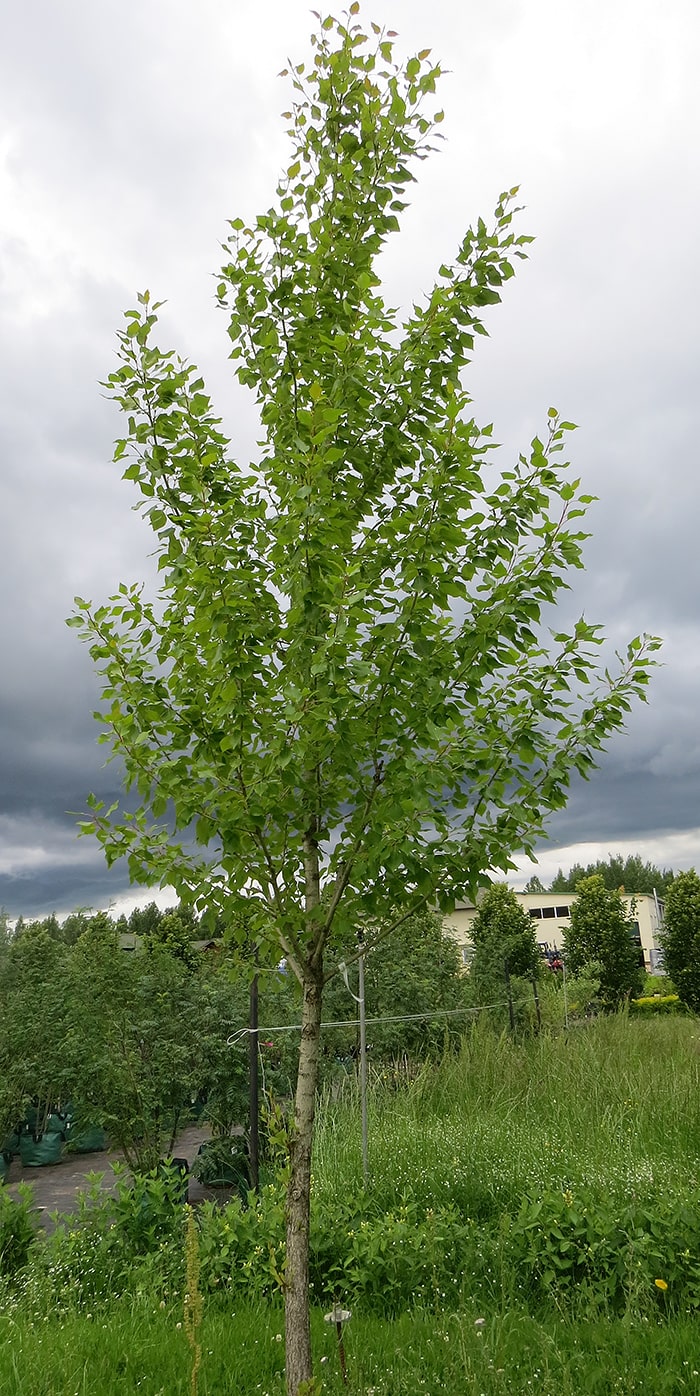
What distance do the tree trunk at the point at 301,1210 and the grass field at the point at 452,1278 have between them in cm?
55

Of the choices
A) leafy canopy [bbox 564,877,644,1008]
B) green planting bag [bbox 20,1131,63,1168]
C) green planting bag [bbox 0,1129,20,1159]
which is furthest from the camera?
leafy canopy [bbox 564,877,644,1008]

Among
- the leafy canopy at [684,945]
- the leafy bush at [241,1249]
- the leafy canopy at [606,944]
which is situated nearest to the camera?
the leafy bush at [241,1249]

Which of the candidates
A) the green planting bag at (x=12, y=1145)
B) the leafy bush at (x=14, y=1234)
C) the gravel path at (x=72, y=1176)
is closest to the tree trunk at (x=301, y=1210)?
the leafy bush at (x=14, y=1234)

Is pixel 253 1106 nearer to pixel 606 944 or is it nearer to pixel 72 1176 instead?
pixel 72 1176

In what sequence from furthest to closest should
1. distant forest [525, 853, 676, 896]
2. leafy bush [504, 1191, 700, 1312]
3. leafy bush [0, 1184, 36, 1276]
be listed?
distant forest [525, 853, 676, 896], leafy bush [0, 1184, 36, 1276], leafy bush [504, 1191, 700, 1312]

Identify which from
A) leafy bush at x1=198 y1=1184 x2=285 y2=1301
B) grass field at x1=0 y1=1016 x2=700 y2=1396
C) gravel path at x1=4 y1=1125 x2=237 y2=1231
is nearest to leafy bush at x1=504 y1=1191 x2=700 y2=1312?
grass field at x1=0 y1=1016 x2=700 y2=1396

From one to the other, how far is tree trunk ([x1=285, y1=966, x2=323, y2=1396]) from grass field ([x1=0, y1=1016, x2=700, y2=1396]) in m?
0.55

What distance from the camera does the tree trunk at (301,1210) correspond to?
300 centimetres

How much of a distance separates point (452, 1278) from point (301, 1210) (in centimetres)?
203

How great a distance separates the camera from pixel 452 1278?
461 centimetres

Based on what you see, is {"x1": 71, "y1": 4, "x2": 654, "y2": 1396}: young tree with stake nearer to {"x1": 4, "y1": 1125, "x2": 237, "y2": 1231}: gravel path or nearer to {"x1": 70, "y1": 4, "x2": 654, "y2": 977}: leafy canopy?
{"x1": 70, "y1": 4, "x2": 654, "y2": 977}: leafy canopy

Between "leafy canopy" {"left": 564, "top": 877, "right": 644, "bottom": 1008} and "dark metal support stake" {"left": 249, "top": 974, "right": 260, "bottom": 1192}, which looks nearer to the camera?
"dark metal support stake" {"left": 249, "top": 974, "right": 260, "bottom": 1192}

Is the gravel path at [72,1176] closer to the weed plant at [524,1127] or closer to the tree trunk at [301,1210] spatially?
the weed plant at [524,1127]

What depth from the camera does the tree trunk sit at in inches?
118
